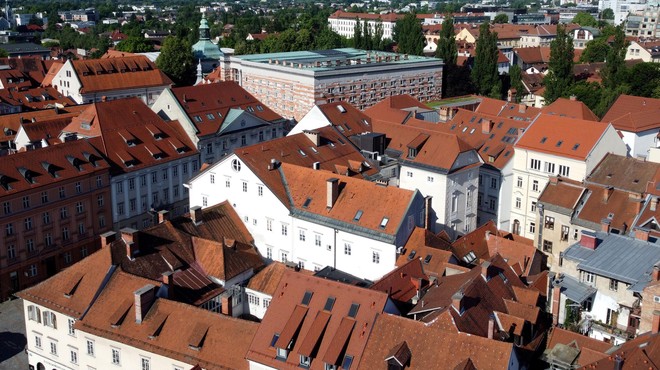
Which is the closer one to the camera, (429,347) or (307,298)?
(429,347)

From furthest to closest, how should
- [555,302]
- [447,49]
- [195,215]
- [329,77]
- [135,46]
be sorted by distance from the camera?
[135,46] → [447,49] → [329,77] → [195,215] → [555,302]

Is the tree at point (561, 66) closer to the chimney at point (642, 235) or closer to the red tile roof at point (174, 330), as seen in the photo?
the chimney at point (642, 235)

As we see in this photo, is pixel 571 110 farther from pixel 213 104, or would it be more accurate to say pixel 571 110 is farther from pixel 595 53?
pixel 595 53

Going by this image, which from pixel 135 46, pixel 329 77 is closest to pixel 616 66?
pixel 329 77

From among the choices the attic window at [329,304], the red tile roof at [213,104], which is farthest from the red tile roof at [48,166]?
the attic window at [329,304]

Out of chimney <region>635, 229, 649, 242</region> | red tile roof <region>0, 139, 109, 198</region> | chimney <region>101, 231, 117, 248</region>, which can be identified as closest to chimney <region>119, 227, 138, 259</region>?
chimney <region>101, 231, 117, 248</region>

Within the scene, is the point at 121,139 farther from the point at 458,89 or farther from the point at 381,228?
the point at 458,89

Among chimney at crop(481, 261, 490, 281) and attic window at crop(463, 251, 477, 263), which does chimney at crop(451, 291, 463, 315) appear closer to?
chimney at crop(481, 261, 490, 281)

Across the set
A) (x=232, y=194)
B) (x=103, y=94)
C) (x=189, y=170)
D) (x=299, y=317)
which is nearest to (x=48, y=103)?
(x=103, y=94)
